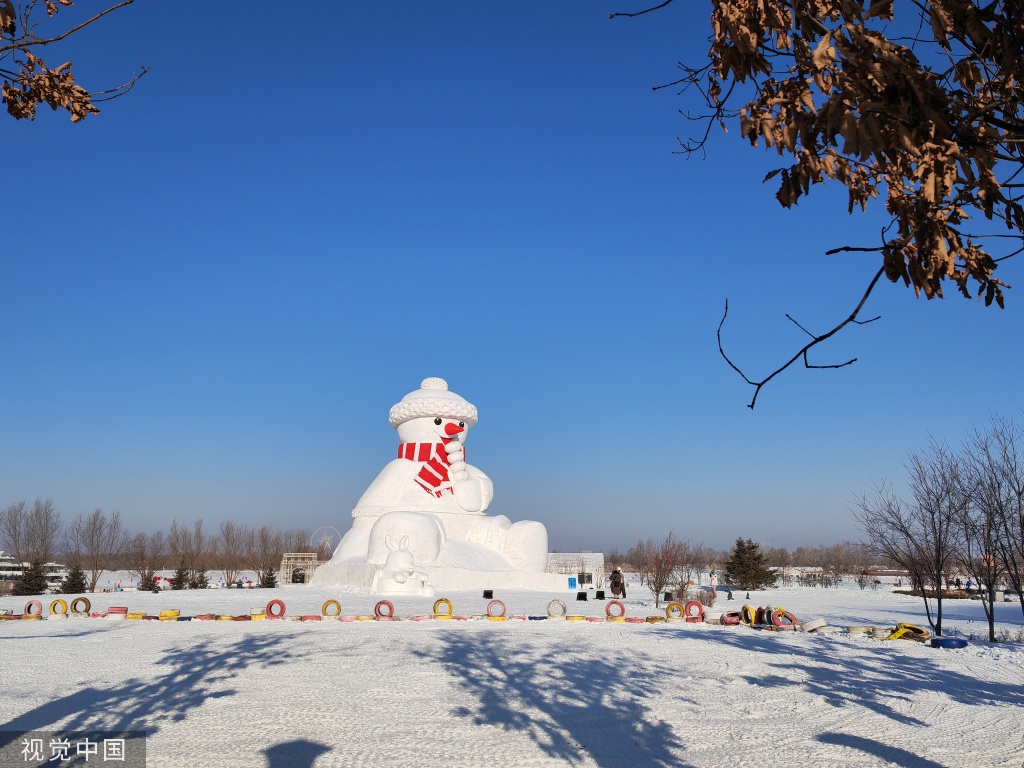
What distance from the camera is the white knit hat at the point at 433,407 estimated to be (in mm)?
22703

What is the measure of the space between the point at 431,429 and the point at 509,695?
1579 centimetres

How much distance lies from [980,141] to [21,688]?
8.31 meters

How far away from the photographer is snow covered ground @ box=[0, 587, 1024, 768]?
5406 millimetres

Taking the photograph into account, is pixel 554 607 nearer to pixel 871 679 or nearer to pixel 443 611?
pixel 443 611

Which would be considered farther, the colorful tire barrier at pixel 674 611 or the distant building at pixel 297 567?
the distant building at pixel 297 567

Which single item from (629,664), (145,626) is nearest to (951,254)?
(629,664)

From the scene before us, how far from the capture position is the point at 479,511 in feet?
73.7

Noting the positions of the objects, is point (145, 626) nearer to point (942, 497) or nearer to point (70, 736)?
point (70, 736)

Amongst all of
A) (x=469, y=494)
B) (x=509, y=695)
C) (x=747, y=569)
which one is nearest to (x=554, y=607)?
(x=469, y=494)

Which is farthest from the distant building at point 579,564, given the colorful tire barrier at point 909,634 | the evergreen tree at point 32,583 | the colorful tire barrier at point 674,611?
the evergreen tree at point 32,583

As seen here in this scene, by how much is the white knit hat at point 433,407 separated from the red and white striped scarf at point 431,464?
809mm

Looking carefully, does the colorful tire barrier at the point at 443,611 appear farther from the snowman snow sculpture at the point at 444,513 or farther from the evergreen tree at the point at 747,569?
the evergreen tree at the point at 747,569

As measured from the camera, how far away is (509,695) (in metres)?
7.21

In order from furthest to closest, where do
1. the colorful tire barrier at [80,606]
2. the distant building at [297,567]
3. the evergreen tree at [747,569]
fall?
the evergreen tree at [747,569] → the distant building at [297,567] → the colorful tire barrier at [80,606]
